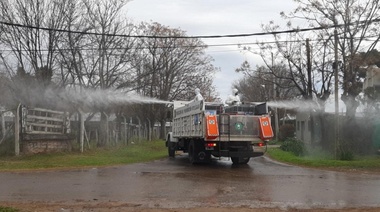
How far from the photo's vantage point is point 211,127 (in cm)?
1767

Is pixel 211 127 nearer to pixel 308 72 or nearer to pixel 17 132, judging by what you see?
pixel 17 132

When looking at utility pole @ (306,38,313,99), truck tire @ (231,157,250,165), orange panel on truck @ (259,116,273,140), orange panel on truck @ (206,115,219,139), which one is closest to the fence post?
orange panel on truck @ (206,115,219,139)

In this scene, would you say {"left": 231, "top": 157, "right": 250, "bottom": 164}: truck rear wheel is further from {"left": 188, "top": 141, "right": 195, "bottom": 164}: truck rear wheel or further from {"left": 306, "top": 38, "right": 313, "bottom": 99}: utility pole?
{"left": 306, "top": 38, "right": 313, "bottom": 99}: utility pole

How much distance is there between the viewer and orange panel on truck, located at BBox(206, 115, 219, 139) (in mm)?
17641

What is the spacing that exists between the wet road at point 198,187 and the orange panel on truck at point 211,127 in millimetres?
1350

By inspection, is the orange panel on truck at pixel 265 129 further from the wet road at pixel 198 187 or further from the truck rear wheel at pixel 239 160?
the truck rear wheel at pixel 239 160

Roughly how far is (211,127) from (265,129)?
218cm

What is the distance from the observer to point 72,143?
2483cm

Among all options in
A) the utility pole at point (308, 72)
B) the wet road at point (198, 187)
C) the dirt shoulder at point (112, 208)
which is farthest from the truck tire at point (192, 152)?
the dirt shoulder at point (112, 208)

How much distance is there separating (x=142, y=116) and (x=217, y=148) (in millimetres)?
30019

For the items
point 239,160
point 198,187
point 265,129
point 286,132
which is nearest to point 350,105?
point 239,160

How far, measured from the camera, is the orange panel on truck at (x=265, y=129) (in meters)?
18.1

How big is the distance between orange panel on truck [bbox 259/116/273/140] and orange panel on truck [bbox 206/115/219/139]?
1817 mm

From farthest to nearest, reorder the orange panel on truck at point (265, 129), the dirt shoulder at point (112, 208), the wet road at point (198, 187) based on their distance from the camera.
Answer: the orange panel on truck at point (265, 129)
the wet road at point (198, 187)
the dirt shoulder at point (112, 208)
